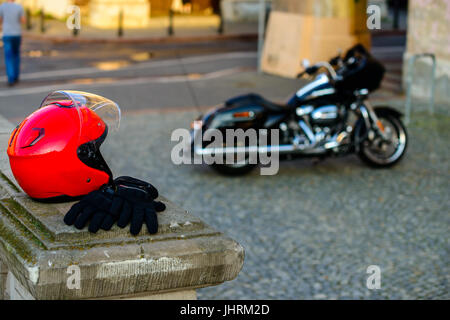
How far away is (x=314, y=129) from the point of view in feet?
29.1

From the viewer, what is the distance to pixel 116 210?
2924 millimetres

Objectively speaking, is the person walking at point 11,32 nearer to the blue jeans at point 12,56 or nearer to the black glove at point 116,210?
the blue jeans at point 12,56

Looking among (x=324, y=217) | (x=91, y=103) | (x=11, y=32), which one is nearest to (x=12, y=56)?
(x=11, y=32)

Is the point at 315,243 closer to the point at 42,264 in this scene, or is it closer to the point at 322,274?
the point at 322,274

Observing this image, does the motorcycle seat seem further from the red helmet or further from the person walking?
the person walking

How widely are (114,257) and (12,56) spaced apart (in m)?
13.2

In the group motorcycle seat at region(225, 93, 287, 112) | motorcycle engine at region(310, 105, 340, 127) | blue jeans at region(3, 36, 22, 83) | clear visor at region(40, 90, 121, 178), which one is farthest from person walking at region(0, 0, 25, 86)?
clear visor at region(40, 90, 121, 178)

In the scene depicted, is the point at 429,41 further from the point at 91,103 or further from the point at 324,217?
the point at 91,103

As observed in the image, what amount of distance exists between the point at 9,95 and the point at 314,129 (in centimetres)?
709

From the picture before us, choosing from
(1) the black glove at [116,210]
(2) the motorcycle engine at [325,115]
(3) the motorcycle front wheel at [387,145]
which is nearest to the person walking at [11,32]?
(2) the motorcycle engine at [325,115]

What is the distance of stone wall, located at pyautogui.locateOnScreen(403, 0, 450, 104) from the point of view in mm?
13328

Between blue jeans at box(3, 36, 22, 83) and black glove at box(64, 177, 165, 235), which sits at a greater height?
black glove at box(64, 177, 165, 235)

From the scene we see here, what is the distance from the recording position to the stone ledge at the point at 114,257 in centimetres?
259

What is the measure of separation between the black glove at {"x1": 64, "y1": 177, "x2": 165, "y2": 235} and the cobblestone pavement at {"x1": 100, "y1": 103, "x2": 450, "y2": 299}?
2790 millimetres
